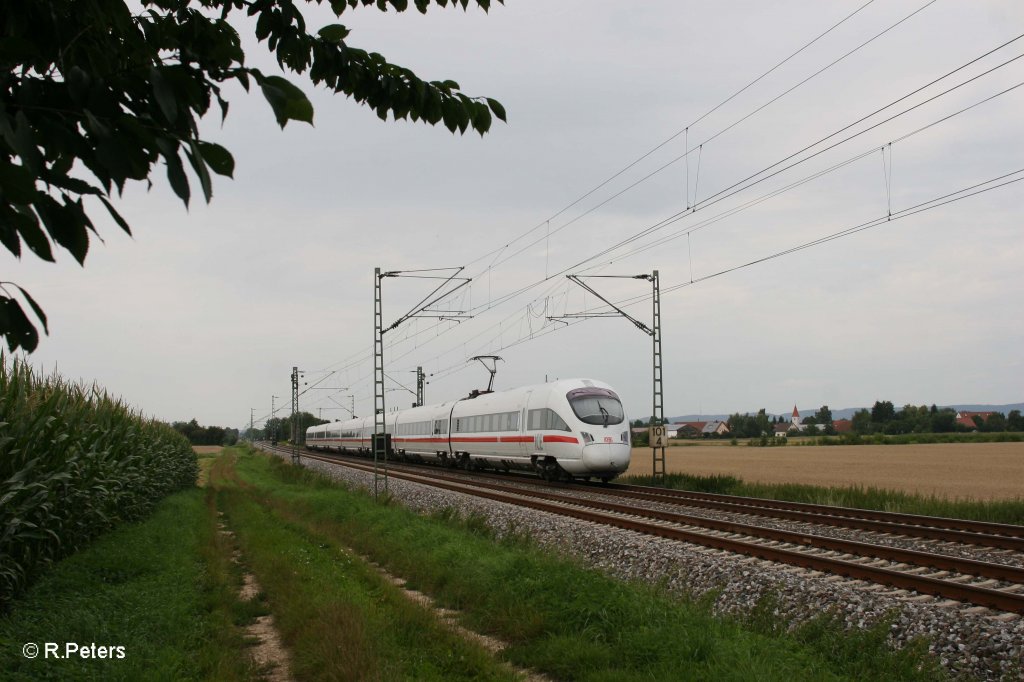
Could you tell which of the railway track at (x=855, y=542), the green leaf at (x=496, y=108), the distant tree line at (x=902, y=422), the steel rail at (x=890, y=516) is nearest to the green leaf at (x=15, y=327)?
the green leaf at (x=496, y=108)

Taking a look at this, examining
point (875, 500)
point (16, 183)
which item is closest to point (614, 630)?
point (16, 183)

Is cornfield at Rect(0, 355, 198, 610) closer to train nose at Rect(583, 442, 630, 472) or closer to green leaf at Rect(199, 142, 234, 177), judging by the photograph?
green leaf at Rect(199, 142, 234, 177)

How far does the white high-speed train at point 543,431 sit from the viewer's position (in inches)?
993

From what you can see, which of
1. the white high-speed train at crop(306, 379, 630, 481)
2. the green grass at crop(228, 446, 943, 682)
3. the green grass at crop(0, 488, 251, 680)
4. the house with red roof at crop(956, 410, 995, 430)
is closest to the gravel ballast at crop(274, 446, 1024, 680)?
the green grass at crop(228, 446, 943, 682)

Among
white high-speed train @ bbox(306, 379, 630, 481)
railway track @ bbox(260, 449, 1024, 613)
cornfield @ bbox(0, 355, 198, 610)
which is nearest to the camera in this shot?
cornfield @ bbox(0, 355, 198, 610)

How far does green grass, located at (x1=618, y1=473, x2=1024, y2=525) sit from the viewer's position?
16188mm

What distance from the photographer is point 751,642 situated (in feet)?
22.8

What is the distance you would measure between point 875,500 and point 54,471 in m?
16.9

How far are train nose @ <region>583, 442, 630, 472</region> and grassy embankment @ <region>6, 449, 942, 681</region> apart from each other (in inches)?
491

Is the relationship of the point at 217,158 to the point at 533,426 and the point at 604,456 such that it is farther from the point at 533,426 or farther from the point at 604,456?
the point at 533,426

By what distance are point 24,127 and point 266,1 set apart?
243cm

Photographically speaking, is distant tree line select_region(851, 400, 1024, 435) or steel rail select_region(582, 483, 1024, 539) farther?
distant tree line select_region(851, 400, 1024, 435)

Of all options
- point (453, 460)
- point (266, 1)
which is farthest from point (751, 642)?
point (453, 460)
